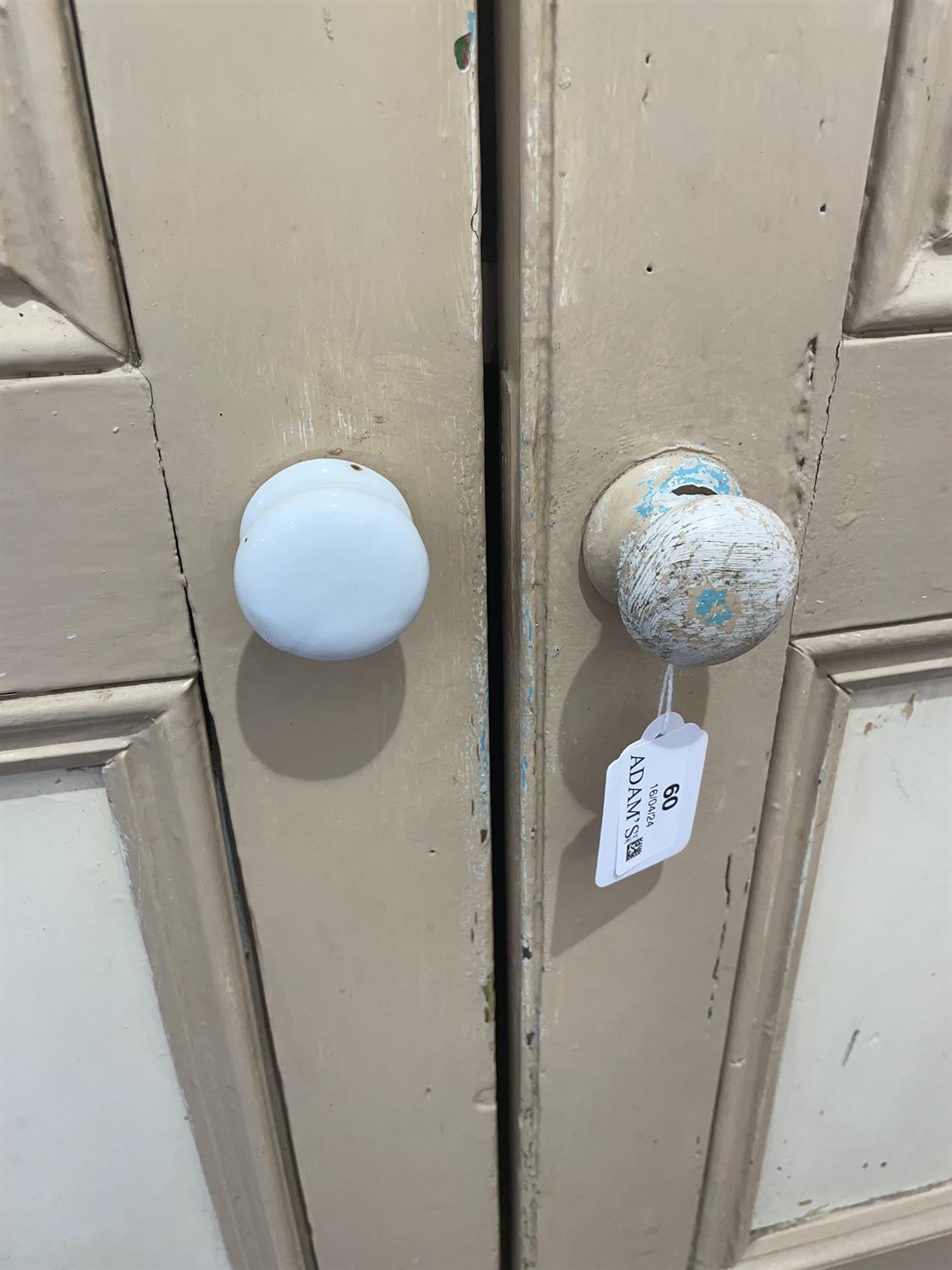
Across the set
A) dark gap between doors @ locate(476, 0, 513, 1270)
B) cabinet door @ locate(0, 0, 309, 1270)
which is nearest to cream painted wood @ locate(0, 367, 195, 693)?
cabinet door @ locate(0, 0, 309, 1270)

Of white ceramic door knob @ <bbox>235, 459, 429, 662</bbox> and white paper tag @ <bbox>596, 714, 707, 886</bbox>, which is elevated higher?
white ceramic door knob @ <bbox>235, 459, 429, 662</bbox>

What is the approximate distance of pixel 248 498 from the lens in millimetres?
298

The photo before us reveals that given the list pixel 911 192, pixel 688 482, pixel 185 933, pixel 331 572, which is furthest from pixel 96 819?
pixel 911 192

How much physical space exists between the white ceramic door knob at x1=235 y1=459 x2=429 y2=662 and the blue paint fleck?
3.8 inches

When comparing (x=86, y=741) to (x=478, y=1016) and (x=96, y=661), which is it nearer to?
(x=96, y=661)

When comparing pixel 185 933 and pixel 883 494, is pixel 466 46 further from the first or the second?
pixel 185 933

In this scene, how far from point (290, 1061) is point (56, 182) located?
16.7 inches

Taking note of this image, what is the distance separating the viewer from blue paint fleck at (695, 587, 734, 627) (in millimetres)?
254

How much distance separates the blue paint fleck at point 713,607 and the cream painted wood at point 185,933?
217mm

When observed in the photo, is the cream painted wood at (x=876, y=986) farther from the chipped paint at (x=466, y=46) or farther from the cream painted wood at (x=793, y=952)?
the chipped paint at (x=466, y=46)

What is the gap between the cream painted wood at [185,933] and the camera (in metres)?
0.33

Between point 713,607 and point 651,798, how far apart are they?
0.44 feet

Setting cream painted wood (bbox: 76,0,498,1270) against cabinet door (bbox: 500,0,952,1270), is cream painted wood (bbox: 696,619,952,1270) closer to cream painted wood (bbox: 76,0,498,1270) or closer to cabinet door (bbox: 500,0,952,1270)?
cabinet door (bbox: 500,0,952,1270)

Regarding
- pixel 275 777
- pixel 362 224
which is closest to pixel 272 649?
pixel 275 777
